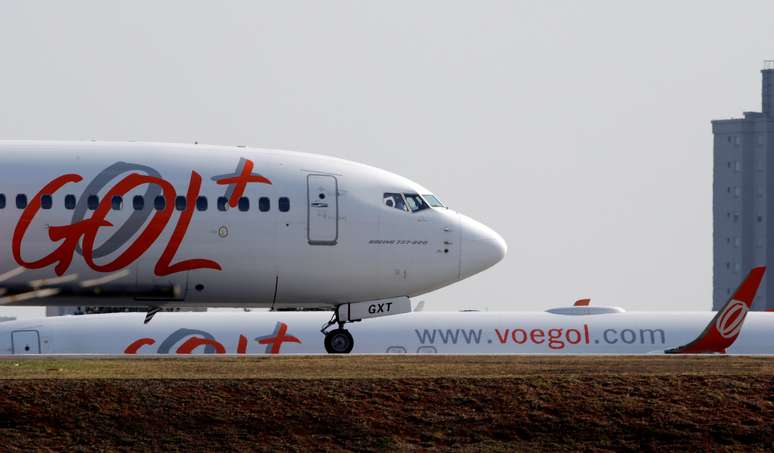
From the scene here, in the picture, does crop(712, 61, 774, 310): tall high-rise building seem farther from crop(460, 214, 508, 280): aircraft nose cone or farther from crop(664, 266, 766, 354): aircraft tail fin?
crop(460, 214, 508, 280): aircraft nose cone

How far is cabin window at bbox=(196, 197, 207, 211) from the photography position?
36.5 meters

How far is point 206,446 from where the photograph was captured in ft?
80.6

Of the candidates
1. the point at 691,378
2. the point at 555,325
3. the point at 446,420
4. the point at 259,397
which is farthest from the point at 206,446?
the point at 555,325

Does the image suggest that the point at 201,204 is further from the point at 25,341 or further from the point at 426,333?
the point at 426,333

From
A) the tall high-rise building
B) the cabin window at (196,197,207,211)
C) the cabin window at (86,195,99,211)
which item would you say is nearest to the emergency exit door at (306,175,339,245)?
the cabin window at (196,197,207,211)

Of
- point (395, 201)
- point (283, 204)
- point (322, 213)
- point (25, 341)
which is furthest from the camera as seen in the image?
point (25, 341)

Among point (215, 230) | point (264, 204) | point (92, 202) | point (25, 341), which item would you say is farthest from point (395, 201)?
point (25, 341)

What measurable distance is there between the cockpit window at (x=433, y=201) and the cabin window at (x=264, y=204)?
3916 millimetres

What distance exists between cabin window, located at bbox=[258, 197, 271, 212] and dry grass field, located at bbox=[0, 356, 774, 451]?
905cm

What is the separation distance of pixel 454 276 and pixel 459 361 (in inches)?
232

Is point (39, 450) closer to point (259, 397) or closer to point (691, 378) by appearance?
point (259, 397)

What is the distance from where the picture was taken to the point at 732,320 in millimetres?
Answer: 60719

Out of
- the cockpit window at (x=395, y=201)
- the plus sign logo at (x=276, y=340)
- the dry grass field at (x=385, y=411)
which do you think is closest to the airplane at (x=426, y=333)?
the plus sign logo at (x=276, y=340)

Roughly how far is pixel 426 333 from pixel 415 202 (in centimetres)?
2317
